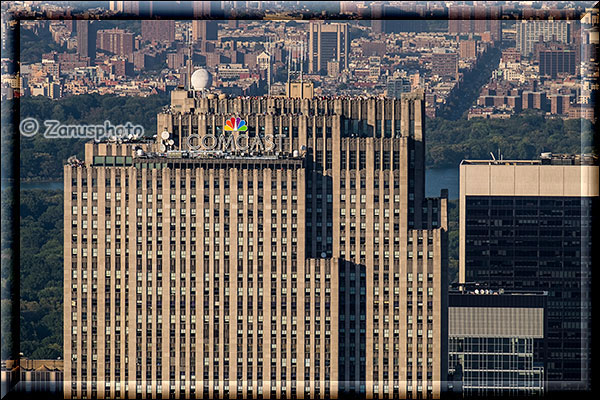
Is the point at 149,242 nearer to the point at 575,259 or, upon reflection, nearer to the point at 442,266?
Answer: the point at 442,266

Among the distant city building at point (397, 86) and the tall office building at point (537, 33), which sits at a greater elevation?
Answer: the tall office building at point (537, 33)

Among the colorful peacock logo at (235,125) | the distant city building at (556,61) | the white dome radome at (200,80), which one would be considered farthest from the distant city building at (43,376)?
the distant city building at (556,61)

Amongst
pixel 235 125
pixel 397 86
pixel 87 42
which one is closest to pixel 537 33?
pixel 397 86

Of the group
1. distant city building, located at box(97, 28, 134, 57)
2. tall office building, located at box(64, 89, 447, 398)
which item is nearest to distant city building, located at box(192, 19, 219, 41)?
distant city building, located at box(97, 28, 134, 57)

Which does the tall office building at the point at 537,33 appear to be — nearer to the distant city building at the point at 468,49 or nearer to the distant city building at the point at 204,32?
the distant city building at the point at 468,49

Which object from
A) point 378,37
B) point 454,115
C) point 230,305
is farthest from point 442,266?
point 378,37

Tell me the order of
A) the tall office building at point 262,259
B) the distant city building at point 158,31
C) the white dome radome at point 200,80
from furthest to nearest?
the distant city building at point 158,31 < the white dome radome at point 200,80 < the tall office building at point 262,259
